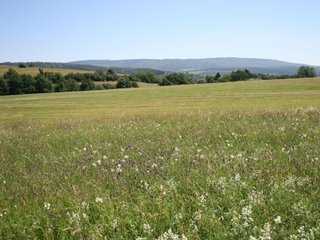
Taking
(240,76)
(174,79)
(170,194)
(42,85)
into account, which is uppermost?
(170,194)

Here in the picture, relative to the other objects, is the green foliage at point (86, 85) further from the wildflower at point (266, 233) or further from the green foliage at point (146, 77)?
the wildflower at point (266, 233)

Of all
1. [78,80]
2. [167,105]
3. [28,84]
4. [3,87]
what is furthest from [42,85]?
[167,105]

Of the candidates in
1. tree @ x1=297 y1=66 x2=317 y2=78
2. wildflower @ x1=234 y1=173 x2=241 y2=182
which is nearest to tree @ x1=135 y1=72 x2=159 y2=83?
tree @ x1=297 y1=66 x2=317 y2=78

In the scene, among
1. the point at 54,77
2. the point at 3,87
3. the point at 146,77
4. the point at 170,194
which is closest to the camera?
the point at 170,194

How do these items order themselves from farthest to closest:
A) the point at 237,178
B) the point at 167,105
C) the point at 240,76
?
the point at 240,76
the point at 167,105
the point at 237,178

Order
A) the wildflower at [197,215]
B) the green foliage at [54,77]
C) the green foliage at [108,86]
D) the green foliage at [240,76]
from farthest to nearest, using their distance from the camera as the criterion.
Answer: the green foliage at [240,76], the green foliage at [108,86], the green foliage at [54,77], the wildflower at [197,215]

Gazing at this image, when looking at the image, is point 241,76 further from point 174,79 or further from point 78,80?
point 78,80

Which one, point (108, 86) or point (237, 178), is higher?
point (237, 178)

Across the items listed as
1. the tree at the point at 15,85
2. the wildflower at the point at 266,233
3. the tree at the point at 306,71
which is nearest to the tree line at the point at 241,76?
the tree at the point at 306,71

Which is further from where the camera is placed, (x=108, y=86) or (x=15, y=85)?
(x=108, y=86)

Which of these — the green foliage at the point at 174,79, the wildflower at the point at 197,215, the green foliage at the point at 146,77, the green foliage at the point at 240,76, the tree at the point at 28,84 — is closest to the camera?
the wildflower at the point at 197,215

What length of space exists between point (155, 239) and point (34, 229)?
1.82 m

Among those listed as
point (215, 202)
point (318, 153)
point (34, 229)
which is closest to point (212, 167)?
point (215, 202)

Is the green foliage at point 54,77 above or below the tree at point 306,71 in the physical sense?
below
